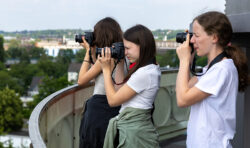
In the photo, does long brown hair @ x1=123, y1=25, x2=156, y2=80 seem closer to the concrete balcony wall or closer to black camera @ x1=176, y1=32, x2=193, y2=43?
black camera @ x1=176, y1=32, x2=193, y2=43

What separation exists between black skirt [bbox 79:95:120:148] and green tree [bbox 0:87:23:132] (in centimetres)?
8040

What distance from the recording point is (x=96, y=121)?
2699mm

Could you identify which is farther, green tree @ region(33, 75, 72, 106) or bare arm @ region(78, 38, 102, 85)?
green tree @ region(33, 75, 72, 106)

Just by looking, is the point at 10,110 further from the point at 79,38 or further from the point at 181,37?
the point at 181,37

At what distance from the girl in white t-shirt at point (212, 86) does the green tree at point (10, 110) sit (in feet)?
267

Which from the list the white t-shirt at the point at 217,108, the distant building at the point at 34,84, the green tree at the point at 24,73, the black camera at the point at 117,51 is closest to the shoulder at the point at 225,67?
the white t-shirt at the point at 217,108

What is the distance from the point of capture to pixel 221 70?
1.88 metres

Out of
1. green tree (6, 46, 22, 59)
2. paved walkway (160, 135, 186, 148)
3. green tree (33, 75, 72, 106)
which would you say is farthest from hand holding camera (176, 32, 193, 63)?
green tree (6, 46, 22, 59)

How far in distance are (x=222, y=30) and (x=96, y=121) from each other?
113cm

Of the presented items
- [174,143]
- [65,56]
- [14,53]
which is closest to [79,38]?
[174,143]

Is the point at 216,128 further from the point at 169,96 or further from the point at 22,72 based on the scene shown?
the point at 22,72

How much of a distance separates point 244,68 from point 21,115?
84.8 m

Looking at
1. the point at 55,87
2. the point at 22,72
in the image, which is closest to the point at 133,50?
the point at 55,87

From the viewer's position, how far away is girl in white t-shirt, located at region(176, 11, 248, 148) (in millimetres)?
1891
